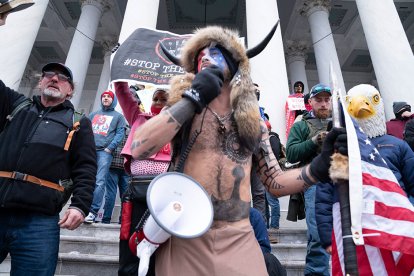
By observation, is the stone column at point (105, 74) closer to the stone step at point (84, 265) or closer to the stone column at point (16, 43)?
the stone column at point (16, 43)

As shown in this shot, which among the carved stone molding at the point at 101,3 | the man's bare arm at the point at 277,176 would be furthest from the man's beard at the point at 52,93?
the carved stone molding at the point at 101,3

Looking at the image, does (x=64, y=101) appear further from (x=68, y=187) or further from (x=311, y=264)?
(x=311, y=264)

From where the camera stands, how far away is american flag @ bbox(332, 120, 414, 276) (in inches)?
66.4

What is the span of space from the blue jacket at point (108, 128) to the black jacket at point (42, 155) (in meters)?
2.54

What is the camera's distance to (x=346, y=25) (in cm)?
1677

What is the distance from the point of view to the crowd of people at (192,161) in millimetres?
1482

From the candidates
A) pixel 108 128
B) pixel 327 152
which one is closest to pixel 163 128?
pixel 327 152

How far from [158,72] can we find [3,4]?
152 cm

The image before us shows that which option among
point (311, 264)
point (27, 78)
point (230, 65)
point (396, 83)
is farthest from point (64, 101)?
point (27, 78)

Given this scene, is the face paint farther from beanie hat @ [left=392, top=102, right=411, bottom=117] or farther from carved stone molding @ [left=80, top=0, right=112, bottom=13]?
carved stone molding @ [left=80, top=0, right=112, bottom=13]

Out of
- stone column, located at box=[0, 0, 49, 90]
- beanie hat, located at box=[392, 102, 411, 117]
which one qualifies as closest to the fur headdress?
beanie hat, located at box=[392, 102, 411, 117]

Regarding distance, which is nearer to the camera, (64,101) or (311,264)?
(64,101)

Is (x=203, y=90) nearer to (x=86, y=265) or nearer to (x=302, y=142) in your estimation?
(x=302, y=142)

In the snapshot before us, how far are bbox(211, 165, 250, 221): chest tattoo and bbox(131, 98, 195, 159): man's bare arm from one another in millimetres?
374
